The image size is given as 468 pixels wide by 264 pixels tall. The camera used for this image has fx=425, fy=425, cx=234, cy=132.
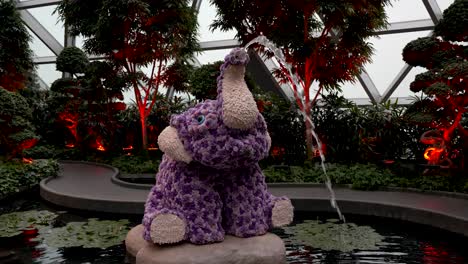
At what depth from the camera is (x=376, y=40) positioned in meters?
12.8

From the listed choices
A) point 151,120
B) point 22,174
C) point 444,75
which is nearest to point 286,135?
point 444,75

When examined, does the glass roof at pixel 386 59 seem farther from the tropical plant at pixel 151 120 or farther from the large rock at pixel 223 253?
the large rock at pixel 223 253

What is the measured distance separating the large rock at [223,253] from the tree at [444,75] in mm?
4598

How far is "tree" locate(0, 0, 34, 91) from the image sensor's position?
36.7 ft

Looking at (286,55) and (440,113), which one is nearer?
(440,113)

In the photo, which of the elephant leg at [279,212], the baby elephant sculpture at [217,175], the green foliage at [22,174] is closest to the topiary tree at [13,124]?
the green foliage at [22,174]

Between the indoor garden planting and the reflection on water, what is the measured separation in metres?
0.02

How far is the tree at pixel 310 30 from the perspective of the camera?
8914mm

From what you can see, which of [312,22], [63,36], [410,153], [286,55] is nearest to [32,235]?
[286,55]

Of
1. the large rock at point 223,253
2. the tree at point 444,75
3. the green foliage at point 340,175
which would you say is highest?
the tree at point 444,75

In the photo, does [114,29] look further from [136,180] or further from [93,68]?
[136,180]

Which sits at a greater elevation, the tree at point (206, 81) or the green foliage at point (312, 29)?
the green foliage at point (312, 29)

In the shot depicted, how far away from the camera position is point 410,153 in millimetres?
9633

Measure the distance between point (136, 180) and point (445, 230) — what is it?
662cm
